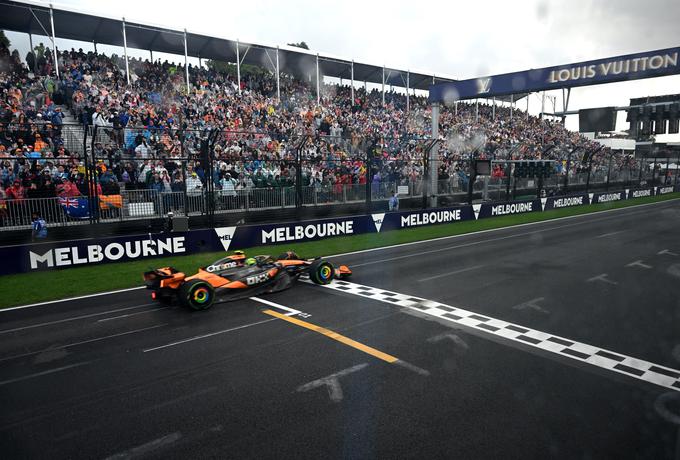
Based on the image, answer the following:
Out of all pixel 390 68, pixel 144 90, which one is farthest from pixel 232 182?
pixel 390 68

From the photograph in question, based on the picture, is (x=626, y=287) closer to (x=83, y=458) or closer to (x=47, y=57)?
(x=83, y=458)

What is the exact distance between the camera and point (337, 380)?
6.15 meters

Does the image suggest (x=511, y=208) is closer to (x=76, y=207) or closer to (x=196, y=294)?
(x=76, y=207)

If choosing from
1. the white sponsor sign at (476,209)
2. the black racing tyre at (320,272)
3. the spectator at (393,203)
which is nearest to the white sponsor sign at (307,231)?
the spectator at (393,203)

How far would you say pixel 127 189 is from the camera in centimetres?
1717

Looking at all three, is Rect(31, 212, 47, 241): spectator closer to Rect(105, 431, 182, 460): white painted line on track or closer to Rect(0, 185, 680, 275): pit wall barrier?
Rect(0, 185, 680, 275): pit wall barrier

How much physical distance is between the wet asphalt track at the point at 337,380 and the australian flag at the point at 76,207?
6953mm

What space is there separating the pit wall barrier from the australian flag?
3432 mm

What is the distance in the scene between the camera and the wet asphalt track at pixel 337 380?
479 centimetres

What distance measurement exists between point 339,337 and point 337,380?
1584mm

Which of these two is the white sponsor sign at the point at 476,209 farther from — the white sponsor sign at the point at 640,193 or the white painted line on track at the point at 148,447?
the white sponsor sign at the point at 640,193

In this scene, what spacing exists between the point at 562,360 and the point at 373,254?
354 inches

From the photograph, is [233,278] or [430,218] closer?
[233,278]

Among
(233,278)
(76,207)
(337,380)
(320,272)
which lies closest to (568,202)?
(320,272)
